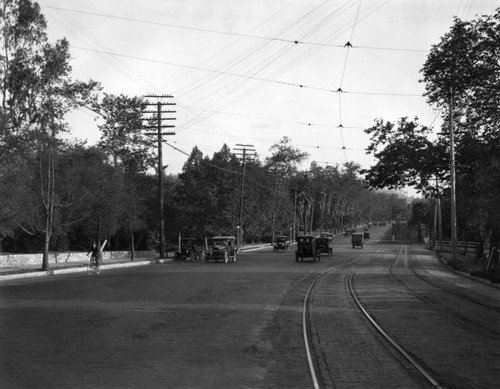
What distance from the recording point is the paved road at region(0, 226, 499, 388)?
284 inches

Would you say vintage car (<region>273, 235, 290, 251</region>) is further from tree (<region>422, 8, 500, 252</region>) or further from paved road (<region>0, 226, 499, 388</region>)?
paved road (<region>0, 226, 499, 388</region>)

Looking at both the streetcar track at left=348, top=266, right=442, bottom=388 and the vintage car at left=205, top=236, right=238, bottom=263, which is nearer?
the streetcar track at left=348, top=266, right=442, bottom=388

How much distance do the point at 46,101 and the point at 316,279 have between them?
18217 mm

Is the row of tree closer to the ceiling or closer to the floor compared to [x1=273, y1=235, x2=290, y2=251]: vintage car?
→ closer to the ceiling

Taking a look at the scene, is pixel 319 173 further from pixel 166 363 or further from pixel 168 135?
pixel 166 363

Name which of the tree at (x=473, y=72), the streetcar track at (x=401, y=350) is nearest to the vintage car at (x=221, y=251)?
the tree at (x=473, y=72)

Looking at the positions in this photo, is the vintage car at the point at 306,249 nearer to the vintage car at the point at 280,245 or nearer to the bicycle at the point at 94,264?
the bicycle at the point at 94,264

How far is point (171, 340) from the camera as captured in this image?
32.6 ft

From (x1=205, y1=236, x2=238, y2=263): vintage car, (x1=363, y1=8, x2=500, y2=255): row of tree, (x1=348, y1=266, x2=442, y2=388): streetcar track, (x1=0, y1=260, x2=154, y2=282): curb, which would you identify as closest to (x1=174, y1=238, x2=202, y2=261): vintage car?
(x1=205, y1=236, x2=238, y2=263): vintage car

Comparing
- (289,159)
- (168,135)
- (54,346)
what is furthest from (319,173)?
(54,346)

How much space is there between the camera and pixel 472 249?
70812 mm

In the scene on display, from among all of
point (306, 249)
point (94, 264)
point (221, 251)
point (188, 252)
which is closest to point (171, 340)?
point (94, 264)

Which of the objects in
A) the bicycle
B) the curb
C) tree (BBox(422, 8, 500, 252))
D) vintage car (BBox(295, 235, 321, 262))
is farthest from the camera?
vintage car (BBox(295, 235, 321, 262))

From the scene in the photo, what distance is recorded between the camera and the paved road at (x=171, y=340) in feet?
23.7
